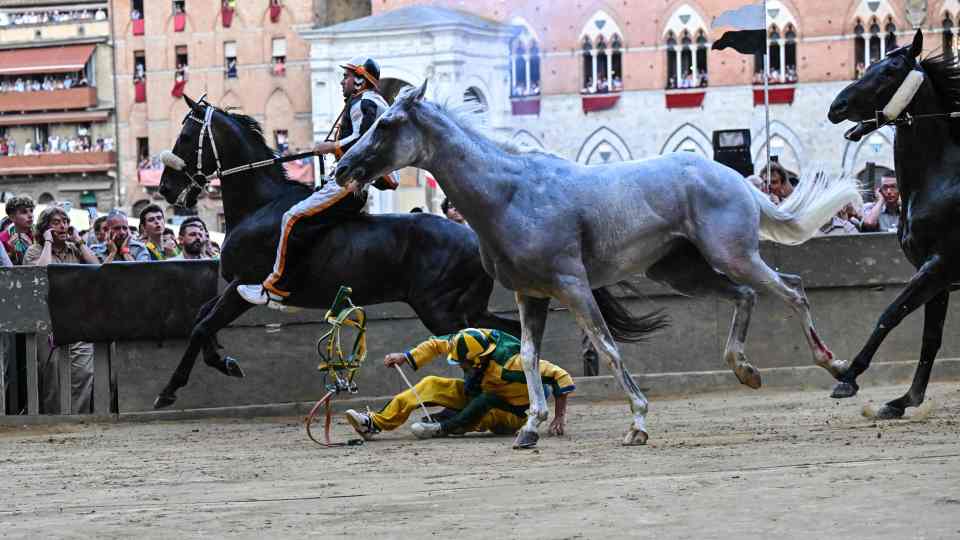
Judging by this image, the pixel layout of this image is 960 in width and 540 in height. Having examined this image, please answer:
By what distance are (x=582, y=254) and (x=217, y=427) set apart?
4.52m

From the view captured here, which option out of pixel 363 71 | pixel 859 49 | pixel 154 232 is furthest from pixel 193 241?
pixel 859 49

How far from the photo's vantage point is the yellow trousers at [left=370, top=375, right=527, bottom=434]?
1238cm

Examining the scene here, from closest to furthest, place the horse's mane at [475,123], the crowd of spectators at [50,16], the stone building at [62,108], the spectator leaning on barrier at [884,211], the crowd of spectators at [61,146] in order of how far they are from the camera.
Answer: the horse's mane at [475,123] → the spectator leaning on barrier at [884,211] → the stone building at [62,108] → the crowd of spectators at [61,146] → the crowd of spectators at [50,16]

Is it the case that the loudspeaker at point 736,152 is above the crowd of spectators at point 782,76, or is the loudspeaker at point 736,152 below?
below

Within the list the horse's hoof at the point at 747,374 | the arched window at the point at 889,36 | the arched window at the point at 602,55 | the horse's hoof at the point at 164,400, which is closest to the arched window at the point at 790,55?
the arched window at the point at 889,36

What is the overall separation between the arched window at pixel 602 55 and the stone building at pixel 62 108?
3169 cm

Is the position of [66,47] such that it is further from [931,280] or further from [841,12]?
[931,280]

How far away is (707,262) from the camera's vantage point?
12.0 metres

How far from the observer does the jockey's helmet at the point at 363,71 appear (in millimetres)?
13992

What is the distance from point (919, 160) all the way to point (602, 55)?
2013 inches

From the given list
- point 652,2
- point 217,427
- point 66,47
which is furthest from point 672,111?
point 217,427

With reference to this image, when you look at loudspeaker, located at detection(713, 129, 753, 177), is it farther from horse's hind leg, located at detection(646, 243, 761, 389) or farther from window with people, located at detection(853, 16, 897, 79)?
window with people, located at detection(853, 16, 897, 79)

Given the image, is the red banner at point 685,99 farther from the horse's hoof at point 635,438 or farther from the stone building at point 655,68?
the horse's hoof at point 635,438

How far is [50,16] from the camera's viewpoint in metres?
86.8
